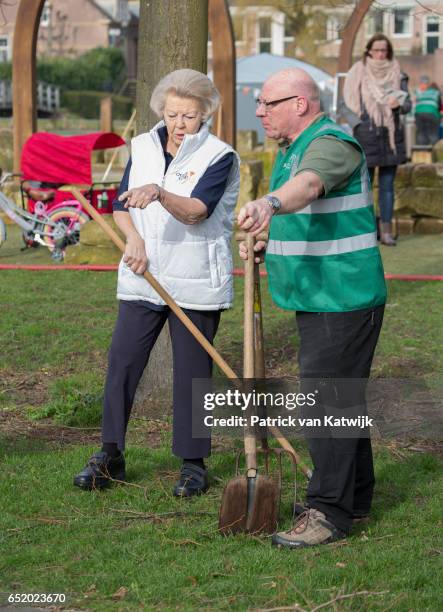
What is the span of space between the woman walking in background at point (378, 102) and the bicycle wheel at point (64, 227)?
2.83 m

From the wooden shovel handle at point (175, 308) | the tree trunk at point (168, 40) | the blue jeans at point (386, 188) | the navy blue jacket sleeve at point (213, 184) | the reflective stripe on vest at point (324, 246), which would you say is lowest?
the blue jeans at point (386, 188)

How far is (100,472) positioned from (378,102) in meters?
7.07

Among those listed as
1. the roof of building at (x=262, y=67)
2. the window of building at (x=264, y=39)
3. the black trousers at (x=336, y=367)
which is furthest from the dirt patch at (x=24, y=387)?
the window of building at (x=264, y=39)

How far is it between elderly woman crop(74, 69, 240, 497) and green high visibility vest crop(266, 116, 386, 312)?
0.55 meters

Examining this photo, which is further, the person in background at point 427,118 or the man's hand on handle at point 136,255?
the person in background at point 427,118

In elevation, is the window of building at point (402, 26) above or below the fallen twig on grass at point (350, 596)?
above

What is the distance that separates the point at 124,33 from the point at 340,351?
6812 cm

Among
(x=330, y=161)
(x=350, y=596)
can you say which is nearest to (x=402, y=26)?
(x=330, y=161)

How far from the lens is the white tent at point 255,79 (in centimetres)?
3719

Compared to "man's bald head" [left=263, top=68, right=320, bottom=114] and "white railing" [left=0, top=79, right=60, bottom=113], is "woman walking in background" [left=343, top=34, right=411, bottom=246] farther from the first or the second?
"white railing" [left=0, top=79, right=60, bottom=113]

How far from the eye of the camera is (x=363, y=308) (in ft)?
14.6

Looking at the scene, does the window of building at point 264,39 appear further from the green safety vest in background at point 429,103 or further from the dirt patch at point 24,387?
the dirt patch at point 24,387

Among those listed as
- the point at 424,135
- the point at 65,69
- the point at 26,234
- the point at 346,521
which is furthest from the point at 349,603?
the point at 65,69

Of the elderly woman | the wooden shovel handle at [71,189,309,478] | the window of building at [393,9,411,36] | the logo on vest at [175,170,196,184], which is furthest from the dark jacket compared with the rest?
the window of building at [393,9,411,36]
